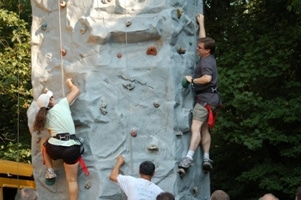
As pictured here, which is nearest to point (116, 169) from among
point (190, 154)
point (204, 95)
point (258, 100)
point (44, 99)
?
point (190, 154)

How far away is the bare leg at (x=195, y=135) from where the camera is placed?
765 centimetres

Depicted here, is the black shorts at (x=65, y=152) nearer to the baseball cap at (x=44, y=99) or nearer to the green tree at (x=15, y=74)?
the baseball cap at (x=44, y=99)

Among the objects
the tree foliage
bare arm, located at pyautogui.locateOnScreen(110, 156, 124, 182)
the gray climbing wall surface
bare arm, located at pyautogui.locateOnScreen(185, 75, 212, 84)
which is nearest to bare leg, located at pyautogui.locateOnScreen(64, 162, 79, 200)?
the gray climbing wall surface

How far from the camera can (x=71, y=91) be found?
304 inches

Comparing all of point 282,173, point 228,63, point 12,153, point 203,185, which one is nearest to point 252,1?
point 228,63

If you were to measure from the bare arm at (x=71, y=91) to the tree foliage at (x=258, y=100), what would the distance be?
491cm

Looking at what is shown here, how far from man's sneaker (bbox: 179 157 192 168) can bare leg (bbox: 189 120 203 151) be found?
15cm

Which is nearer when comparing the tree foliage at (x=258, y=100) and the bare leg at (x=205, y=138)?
the bare leg at (x=205, y=138)

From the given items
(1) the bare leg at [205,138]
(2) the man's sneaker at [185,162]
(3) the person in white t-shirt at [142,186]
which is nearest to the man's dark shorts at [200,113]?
(1) the bare leg at [205,138]

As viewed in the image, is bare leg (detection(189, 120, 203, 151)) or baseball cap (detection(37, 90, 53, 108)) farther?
bare leg (detection(189, 120, 203, 151))

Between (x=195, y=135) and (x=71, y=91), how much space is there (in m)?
1.45

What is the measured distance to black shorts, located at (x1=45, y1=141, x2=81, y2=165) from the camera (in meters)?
7.42

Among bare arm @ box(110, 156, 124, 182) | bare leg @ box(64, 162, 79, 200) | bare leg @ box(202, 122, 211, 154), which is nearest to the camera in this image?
bare arm @ box(110, 156, 124, 182)

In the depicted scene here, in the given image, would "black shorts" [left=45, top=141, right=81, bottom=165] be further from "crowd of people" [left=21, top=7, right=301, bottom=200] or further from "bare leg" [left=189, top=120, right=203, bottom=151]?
"bare leg" [left=189, top=120, right=203, bottom=151]
